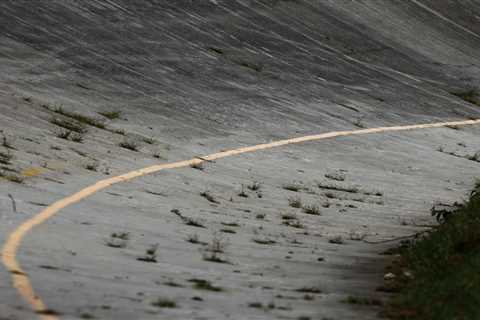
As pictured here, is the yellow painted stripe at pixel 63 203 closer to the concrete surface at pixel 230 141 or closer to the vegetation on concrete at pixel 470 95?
the concrete surface at pixel 230 141

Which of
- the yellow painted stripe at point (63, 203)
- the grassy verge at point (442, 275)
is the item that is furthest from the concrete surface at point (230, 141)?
the grassy verge at point (442, 275)

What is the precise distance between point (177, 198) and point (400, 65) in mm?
20546

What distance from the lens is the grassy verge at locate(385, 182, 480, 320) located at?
10.7 metres

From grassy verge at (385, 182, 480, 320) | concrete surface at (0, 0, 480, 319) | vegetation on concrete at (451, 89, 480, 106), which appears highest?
vegetation on concrete at (451, 89, 480, 106)

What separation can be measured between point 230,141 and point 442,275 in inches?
531

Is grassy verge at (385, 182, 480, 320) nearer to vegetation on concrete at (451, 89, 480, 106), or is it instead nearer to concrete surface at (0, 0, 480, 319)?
concrete surface at (0, 0, 480, 319)

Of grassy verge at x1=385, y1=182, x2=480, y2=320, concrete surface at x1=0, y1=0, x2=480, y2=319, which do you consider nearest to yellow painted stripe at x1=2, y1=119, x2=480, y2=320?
concrete surface at x1=0, y1=0, x2=480, y2=319

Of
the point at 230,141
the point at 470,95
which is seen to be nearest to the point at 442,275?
the point at 230,141

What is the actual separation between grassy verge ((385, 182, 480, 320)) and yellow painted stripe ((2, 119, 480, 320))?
2.78m

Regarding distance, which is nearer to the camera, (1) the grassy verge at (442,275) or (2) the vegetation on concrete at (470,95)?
(1) the grassy verge at (442,275)

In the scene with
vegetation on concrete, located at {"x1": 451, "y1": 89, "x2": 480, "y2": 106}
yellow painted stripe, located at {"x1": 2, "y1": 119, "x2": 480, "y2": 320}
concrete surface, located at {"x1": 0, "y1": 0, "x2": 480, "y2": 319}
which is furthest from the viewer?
vegetation on concrete, located at {"x1": 451, "y1": 89, "x2": 480, "y2": 106}

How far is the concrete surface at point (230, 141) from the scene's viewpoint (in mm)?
12367

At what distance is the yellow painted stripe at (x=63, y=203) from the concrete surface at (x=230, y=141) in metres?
0.11

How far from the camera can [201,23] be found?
35969mm
